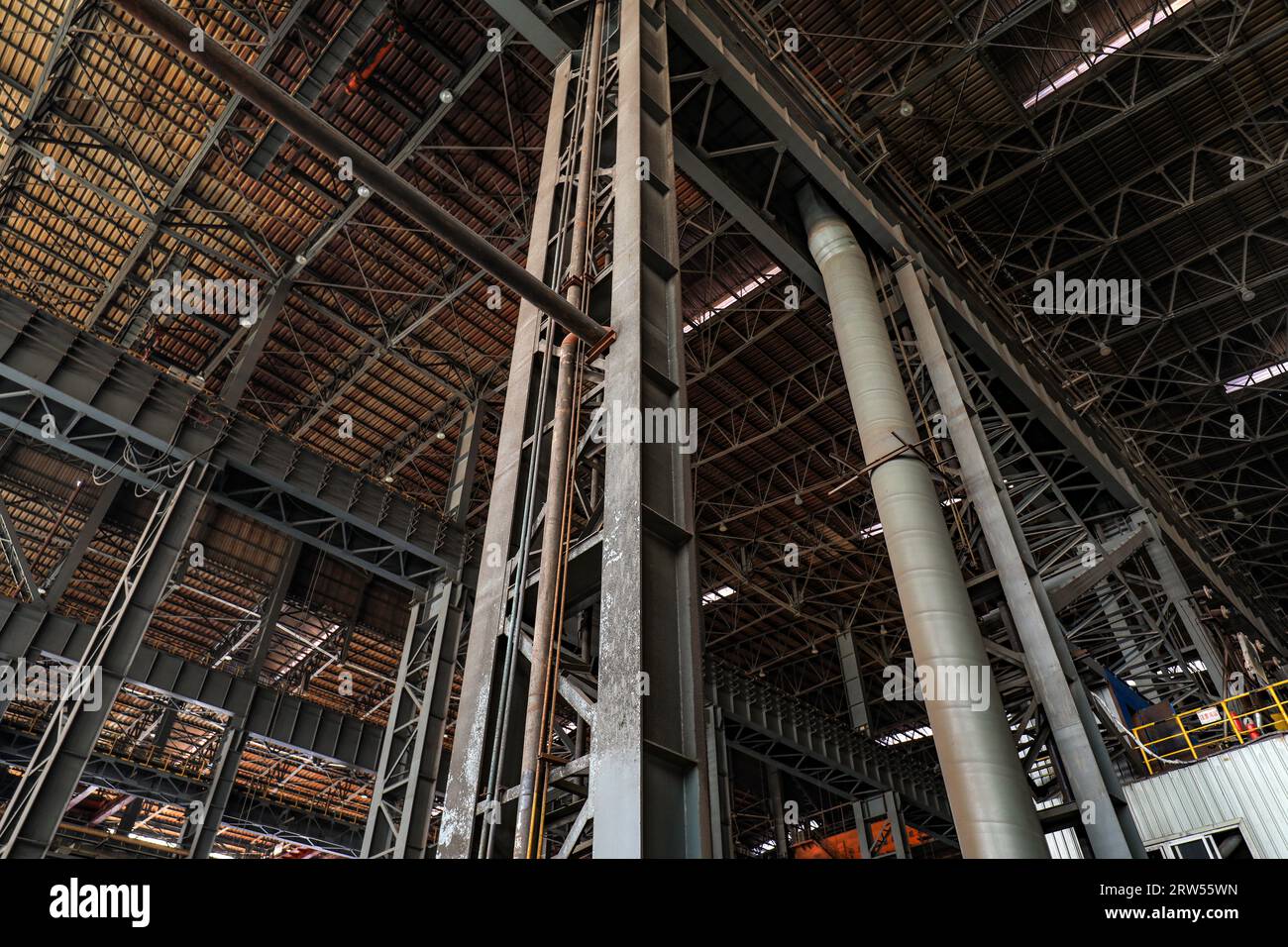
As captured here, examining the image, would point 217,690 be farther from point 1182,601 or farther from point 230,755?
point 1182,601

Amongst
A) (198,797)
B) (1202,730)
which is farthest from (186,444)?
(1202,730)

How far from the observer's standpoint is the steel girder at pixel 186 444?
15758 millimetres

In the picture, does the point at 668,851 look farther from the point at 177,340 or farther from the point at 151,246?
the point at 177,340

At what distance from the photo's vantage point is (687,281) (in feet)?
73.1

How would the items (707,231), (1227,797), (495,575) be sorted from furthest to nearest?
1. (707,231)
2. (1227,797)
3. (495,575)

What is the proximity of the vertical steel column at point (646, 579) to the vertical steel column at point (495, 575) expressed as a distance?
1.20 metres

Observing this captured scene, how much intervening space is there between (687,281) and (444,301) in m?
6.84

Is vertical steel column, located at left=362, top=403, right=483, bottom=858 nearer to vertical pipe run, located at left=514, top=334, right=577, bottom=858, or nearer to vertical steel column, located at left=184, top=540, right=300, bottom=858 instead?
vertical steel column, located at left=184, top=540, right=300, bottom=858

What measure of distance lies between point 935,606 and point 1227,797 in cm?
710

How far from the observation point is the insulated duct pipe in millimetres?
9453

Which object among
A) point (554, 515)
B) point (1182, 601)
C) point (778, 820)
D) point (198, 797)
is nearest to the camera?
point (554, 515)

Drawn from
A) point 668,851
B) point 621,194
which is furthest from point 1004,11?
point 668,851

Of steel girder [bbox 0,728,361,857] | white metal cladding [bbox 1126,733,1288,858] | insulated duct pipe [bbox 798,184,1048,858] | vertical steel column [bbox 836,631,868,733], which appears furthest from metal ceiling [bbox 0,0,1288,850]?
steel girder [bbox 0,728,361,857]

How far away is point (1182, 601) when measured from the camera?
19.7 metres
